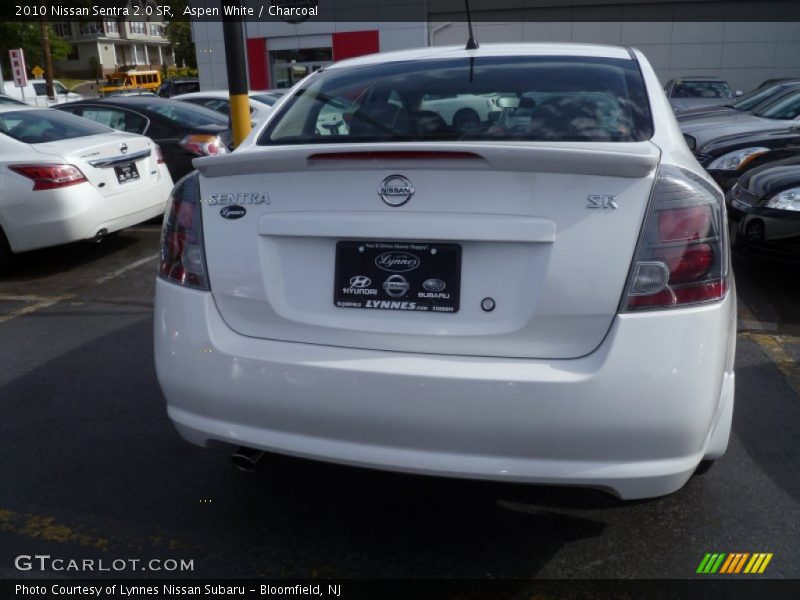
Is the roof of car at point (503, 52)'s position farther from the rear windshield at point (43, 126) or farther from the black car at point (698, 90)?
the black car at point (698, 90)

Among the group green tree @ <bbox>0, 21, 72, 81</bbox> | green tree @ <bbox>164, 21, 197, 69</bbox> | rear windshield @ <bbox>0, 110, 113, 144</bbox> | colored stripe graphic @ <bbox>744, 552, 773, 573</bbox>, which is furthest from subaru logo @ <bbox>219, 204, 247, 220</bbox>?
green tree @ <bbox>164, 21, 197, 69</bbox>

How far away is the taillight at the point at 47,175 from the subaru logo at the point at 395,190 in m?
4.68

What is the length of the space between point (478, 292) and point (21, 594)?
1720 millimetres

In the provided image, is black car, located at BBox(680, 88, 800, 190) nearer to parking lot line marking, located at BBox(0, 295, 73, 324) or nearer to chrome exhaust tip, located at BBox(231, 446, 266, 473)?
chrome exhaust tip, located at BBox(231, 446, 266, 473)

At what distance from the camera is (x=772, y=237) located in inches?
199

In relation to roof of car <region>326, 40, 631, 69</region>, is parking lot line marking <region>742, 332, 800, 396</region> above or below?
below

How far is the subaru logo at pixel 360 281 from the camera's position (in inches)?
88.8

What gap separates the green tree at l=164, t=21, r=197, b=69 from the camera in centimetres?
6681

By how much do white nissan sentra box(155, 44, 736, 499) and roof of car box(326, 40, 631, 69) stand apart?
0.90m

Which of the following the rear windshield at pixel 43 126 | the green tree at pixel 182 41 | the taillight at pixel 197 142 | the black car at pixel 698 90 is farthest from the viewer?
the green tree at pixel 182 41

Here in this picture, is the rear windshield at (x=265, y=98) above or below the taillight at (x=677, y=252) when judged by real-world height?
below

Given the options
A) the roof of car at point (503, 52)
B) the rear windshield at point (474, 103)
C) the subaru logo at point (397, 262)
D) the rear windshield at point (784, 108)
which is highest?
the roof of car at point (503, 52)

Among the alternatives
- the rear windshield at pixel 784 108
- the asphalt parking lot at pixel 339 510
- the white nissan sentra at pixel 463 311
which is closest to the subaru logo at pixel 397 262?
the white nissan sentra at pixel 463 311

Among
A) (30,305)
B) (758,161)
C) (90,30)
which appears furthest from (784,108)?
(90,30)
